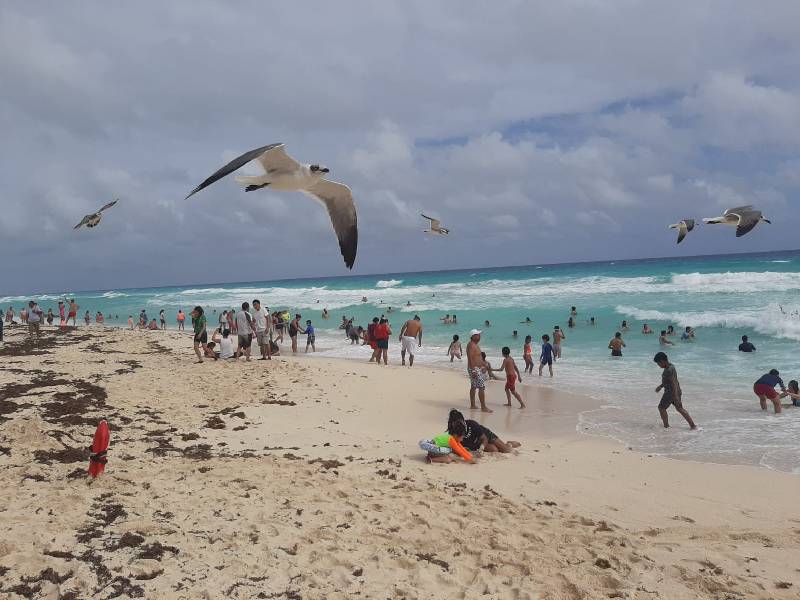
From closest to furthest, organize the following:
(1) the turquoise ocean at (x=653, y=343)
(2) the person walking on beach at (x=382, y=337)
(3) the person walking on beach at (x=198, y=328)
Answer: (1) the turquoise ocean at (x=653, y=343), (3) the person walking on beach at (x=198, y=328), (2) the person walking on beach at (x=382, y=337)

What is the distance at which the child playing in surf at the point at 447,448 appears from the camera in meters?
6.78

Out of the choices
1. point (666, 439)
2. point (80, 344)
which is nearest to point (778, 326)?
point (666, 439)

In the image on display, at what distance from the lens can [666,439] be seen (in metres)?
8.32

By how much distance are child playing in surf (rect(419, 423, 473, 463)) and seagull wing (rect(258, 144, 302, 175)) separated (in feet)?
11.4

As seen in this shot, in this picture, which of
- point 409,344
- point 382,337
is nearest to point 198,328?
point 382,337

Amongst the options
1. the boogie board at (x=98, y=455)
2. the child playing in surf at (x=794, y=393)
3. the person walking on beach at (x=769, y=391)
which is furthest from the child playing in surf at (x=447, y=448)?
the child playing in surf at (x=794, y=393)

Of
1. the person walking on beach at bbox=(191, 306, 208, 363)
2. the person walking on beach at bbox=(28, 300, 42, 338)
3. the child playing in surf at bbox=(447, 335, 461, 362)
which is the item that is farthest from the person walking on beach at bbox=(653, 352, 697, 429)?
the person walking on beach at bbox=(28, 300, 42, 338)

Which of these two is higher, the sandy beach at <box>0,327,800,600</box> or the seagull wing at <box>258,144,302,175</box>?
the seagull wing at <box>258,144,302,175</box>

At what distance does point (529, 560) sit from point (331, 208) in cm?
432

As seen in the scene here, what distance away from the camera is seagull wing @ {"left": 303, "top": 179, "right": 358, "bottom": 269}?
Result: 6.71 meters

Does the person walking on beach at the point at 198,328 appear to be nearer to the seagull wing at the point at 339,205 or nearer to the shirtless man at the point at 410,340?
the shirtless man at the point at 410,340

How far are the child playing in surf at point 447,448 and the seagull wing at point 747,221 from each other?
4727 mm

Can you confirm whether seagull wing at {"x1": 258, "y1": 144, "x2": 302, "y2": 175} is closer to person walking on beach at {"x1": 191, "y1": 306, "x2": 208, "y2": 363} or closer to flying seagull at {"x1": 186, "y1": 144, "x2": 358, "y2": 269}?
flying seagull at {"x1": 186, "y1": 144, "x2": 358, "y2": 269}

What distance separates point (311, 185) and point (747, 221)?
619 centimetres
